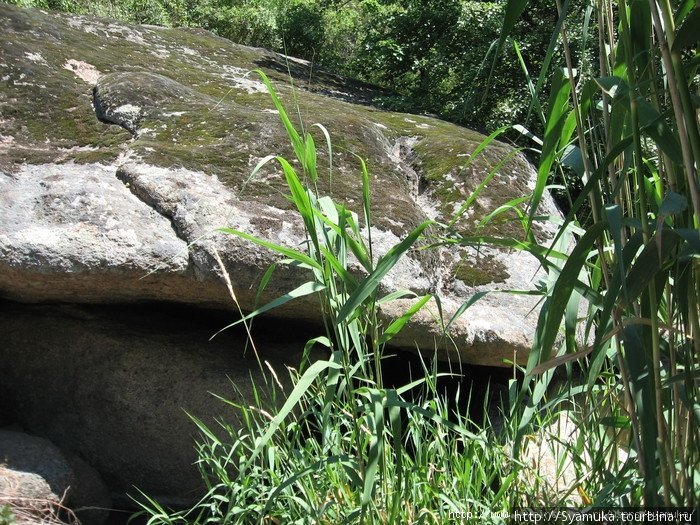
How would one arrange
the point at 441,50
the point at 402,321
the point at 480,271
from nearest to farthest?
the point at 402,321 < the point at 480,271 < the point at 441,50

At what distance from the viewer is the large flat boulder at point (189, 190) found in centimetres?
278

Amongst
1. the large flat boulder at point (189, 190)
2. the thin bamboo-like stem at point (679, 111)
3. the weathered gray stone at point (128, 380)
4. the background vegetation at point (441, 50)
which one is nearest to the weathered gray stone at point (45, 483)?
the weathered gray stone at point (128, 380)

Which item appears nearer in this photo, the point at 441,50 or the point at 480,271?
the point at 480,271

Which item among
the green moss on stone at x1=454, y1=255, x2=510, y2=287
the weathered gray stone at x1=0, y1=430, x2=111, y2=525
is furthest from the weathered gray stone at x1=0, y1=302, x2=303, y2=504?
the green moss on stone at x1=454, y1=255, x2=510, y2=287

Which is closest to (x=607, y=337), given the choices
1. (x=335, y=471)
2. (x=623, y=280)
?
(x=623, y=280)

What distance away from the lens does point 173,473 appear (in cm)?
324

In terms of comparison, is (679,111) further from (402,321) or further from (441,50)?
(441,50)

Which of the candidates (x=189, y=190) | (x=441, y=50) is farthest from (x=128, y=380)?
(x=441, y=50)

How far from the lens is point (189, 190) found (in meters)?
2.97

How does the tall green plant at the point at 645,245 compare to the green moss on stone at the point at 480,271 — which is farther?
the green moss on stone at the point at 480,271

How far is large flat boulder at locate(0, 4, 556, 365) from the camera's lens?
278cm

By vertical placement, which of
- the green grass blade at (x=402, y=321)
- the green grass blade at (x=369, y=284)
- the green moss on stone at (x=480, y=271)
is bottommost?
the green moss on stone at (x=480, y=271)

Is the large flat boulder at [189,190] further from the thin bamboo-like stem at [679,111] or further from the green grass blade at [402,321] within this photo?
the thin bamboo-like stem at [679,111]

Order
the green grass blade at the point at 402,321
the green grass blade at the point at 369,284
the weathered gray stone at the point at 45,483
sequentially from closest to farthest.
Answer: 1. the green grass blade at the point at 369,284
2. the green grass blade at the point at 402,321
3. the weathered gray stone at the point at 45,483
